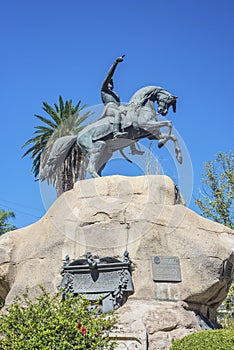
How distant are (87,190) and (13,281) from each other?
2.57 m

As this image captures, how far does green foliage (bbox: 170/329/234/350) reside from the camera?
645 cm

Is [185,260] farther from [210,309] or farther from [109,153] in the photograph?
[109,153]

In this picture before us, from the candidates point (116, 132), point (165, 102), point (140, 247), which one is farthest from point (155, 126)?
point (140, 247)

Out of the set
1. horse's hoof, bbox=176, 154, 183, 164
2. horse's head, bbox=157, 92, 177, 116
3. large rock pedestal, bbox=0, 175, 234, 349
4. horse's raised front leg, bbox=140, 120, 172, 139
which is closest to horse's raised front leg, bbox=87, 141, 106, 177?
large rock pedestal, bbox=0, 175, 234, 349

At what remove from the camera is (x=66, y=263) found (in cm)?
894

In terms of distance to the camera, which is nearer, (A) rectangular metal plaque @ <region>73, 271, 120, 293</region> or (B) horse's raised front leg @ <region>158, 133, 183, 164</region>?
(A) rectangular metal plaque @ <region>73, 271, 120, 293</region>

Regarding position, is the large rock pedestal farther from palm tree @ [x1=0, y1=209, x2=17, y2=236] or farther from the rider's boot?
palm tree @ [x1=0, y1=209, x2=17, y2=236]

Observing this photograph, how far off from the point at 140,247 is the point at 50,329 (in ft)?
10.8

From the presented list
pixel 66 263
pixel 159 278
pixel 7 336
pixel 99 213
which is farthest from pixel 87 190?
pixel 7 336

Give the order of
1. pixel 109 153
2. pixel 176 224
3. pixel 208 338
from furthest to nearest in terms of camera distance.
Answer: pixel 109 153, pixel 176 224, pixel 208 338

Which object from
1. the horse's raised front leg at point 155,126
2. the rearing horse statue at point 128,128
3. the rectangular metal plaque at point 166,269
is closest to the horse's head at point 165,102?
the rearing horse statue at point 128,128

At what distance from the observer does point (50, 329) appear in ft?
19.4

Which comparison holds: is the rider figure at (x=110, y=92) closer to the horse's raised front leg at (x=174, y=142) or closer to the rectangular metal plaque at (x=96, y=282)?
the horse's raised front leg at (x=174, y=142)

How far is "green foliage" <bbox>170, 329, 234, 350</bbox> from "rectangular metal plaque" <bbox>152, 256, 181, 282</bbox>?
1.59m
